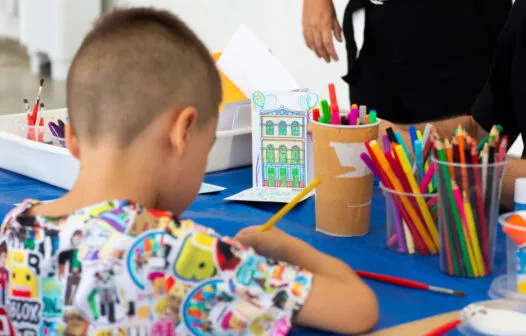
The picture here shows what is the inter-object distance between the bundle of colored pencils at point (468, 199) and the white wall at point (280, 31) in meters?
2.34

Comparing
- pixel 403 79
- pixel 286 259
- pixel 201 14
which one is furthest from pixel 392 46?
pixel 201 14

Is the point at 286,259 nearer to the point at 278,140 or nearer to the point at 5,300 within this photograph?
the point at 5,300

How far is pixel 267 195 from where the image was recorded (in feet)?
4.33

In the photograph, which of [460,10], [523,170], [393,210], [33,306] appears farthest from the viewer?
[460,10]

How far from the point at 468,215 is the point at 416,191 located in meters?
0.10

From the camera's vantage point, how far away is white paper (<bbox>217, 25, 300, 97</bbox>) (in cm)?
153

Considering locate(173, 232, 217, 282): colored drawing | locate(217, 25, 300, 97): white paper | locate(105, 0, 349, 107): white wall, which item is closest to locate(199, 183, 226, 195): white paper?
locate(217, 25, 300, 97): white paper

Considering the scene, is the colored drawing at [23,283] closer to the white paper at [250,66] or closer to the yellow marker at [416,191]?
the yellow marker at [416,191]

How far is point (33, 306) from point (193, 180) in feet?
0.74

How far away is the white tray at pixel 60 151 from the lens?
133 centimetres

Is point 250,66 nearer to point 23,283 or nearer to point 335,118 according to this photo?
point 335,118

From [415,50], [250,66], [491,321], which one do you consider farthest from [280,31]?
[491,321]

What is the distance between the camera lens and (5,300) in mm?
842

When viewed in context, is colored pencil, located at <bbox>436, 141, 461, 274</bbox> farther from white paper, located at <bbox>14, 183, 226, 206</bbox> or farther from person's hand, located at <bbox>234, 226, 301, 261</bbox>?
white paper, located at <bbox>14, 183, 226, 206</bbox>
